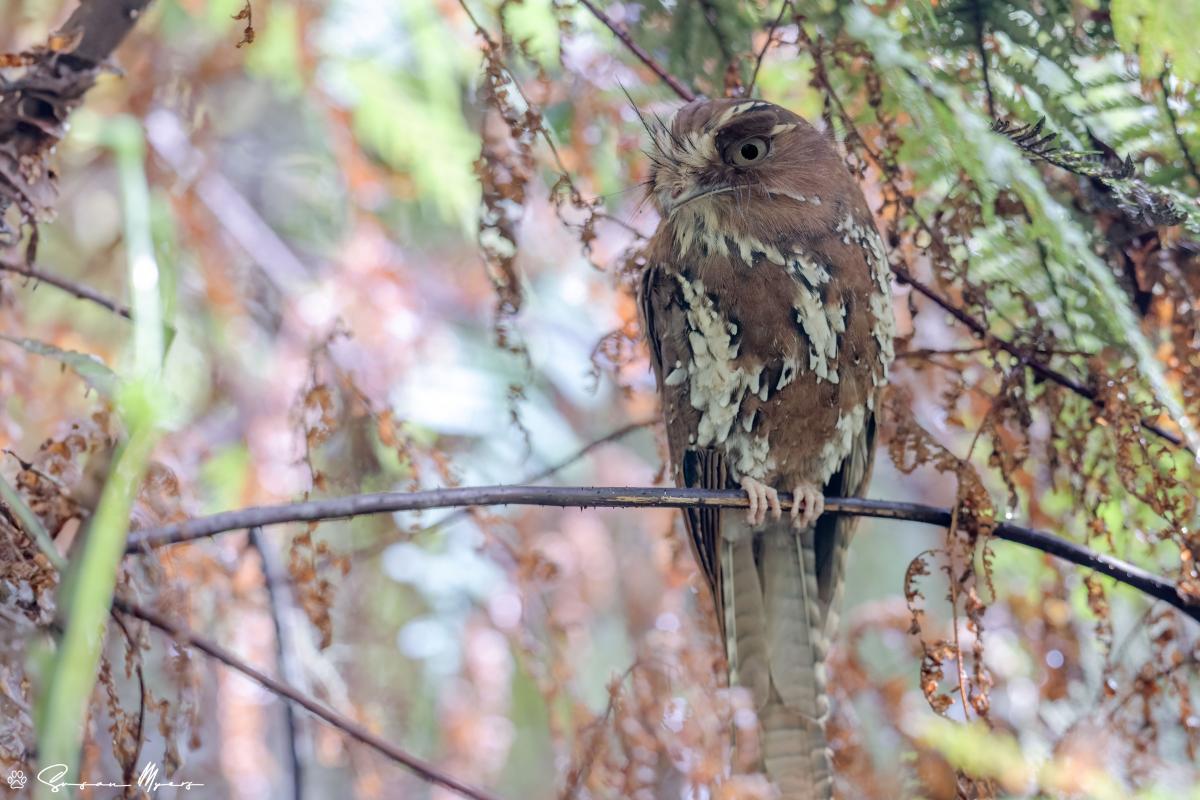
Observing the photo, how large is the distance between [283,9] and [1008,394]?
2.76 m

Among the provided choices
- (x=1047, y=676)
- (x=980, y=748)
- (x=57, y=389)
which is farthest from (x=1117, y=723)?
(x=57, y=389)

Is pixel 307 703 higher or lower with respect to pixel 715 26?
lower

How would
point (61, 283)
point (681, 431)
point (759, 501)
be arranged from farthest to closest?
point (681, 431) < point (759, 501) < point (61, 283)

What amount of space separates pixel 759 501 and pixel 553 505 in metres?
0.74

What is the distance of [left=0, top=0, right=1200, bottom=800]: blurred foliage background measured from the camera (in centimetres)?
202

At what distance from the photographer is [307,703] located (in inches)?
69.7

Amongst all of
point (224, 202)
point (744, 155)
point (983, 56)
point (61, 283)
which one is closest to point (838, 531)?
point (744, 155)

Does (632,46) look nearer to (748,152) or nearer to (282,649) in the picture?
(748,152)

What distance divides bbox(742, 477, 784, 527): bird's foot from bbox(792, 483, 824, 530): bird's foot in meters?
0.04

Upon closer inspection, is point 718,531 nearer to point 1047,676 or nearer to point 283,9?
point 1047,676

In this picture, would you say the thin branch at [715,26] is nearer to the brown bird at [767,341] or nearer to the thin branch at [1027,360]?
the brown bird at [767,341]

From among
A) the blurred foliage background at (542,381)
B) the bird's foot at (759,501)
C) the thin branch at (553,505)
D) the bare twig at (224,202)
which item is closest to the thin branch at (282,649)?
the blurred foliage background at (542,381)

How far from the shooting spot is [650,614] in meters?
4.41

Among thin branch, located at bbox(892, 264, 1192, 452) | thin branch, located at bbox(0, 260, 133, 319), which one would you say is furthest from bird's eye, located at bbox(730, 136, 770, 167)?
thin branch, located at bbox(0, 260, 133, 319)
